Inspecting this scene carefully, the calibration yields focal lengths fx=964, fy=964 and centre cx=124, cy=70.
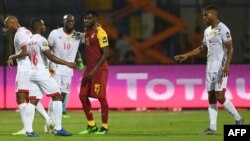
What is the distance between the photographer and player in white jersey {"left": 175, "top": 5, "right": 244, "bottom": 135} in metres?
17.2

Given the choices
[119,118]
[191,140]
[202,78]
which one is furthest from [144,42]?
[191,140]

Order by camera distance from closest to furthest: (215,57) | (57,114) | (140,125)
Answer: (57,114)
(215,57)
(140,125)

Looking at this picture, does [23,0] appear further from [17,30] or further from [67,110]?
[17,30]

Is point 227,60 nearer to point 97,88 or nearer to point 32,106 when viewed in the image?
point 97,88

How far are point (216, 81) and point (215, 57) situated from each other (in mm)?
434

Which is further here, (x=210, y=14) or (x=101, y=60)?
(x=101, y=60)

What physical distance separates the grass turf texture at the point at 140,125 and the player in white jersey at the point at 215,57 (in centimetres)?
63

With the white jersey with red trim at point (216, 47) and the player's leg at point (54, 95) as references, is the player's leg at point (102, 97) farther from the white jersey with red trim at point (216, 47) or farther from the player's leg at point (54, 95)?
the white jersey with red trim at point (216, 47)

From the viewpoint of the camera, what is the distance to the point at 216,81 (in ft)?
57.0

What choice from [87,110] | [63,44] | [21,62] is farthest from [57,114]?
[63,44]

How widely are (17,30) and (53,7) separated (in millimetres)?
8618

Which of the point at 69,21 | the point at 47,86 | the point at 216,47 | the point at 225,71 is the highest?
the point at 69,21

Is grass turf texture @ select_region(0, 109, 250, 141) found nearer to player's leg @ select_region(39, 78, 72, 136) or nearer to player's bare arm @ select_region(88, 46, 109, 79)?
player's leg @ select_region(39, 78, 72, 136)

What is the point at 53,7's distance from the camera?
85.4 ft
